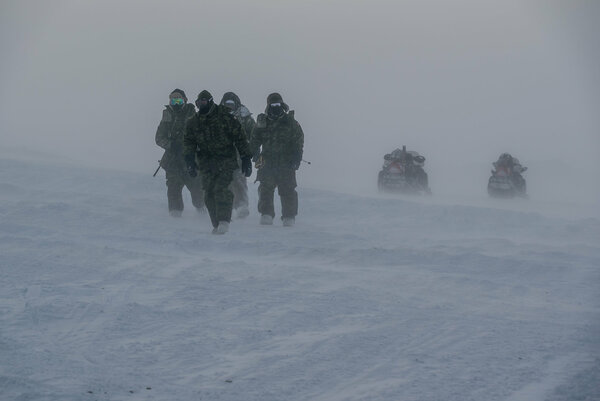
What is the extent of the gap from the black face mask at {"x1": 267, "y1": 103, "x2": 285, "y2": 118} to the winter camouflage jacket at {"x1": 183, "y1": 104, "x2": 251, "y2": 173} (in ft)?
4.24

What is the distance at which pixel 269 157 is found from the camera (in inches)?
477

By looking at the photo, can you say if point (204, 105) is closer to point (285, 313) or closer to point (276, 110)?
point (276, 110)

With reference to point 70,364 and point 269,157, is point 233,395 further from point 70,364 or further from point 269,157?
point 269,157

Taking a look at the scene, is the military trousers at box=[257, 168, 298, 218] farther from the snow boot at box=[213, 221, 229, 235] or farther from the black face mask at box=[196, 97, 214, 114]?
the black face mask at box=[196, 97, 214, 114]

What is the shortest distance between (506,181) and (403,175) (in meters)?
2.91

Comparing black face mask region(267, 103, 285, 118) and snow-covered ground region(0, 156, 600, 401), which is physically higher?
black face mask region(267, 103, 285, 118)

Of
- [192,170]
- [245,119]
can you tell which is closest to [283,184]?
[245,119]

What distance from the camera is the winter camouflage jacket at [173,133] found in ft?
41.6

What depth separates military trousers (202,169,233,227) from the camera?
10.7 metres

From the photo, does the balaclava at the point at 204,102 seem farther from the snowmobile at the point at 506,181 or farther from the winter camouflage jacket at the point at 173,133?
the snowmobile at the point at 506,181

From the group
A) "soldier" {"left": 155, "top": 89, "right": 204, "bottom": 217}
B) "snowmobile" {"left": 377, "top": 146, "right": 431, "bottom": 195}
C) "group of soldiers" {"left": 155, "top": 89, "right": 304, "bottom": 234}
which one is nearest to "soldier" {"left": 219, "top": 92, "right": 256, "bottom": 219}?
"group of soldiers" {"left": 155, "top": 89, "right": 304, "bottom": 234}

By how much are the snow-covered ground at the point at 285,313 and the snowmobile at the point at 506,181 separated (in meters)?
10.3

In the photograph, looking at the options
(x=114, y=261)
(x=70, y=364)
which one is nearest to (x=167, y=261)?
(x=114, y=261)

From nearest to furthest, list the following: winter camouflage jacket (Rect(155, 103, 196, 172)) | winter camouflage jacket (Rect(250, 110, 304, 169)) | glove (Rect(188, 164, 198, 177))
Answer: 1. glove (Rect(188, 164, 198, 177))
2. winter camouflage jacket (Rect(250, 110, 304, 169))
3. winter camouflage jacket (Rect(155, 103, 196, 172))
